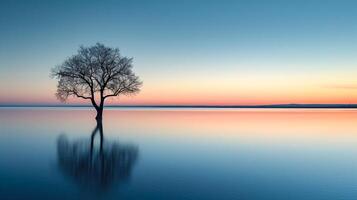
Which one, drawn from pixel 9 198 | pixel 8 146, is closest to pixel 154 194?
pixel 9 198

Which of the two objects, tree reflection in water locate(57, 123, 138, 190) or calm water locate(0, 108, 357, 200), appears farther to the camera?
tree reflection in water locate(57, 123, 138, 190)

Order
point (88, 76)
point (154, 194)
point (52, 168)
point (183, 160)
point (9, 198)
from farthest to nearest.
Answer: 1. point (88, 76)
2. point (183, 160)
3. point (52, 168)
4. point (154, 194)
5. point (9, 198)

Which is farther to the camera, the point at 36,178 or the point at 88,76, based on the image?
the point at 88,76

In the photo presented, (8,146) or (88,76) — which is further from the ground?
(88,76)

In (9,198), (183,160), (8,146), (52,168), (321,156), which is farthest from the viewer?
(8,146)

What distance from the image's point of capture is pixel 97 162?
1409cm

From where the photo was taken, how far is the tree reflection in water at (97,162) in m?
10.8

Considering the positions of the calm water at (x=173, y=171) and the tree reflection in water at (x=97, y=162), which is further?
the tree reflection in water at (x=97, y=162)

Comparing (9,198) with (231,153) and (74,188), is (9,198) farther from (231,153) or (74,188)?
(231,153)

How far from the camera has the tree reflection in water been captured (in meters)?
10.8

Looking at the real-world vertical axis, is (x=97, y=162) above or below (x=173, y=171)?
above

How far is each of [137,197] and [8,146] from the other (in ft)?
47.7

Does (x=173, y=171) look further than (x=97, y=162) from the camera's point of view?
No

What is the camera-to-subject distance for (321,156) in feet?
58.0
